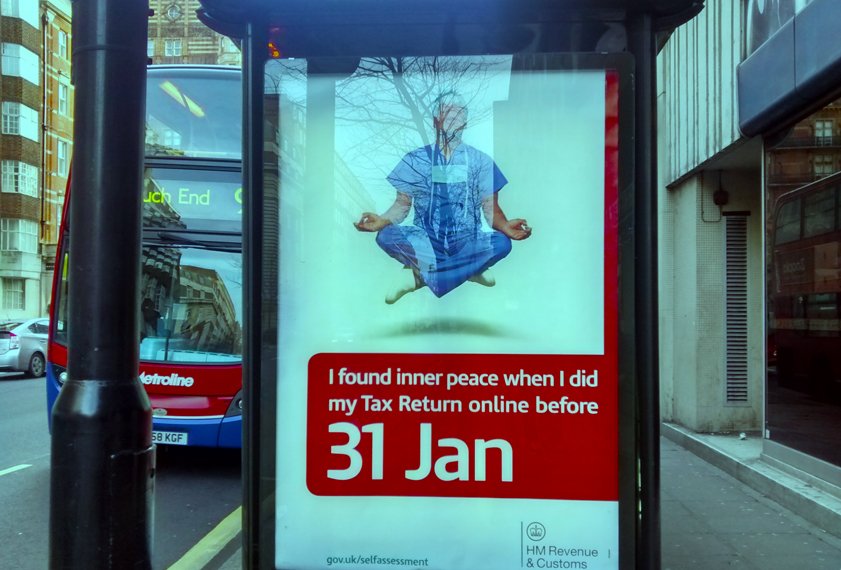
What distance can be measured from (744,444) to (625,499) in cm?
523

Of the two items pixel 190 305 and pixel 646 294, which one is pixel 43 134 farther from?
pixel 646 294

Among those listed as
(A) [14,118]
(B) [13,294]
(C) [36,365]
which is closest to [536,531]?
→ (C) [36,365]

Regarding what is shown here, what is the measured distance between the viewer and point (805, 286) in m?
6.02

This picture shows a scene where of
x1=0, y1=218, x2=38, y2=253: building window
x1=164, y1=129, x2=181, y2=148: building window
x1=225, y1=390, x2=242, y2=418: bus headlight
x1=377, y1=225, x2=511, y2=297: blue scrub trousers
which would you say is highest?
x1=0, y1=218, x2=38, y2=253: building window

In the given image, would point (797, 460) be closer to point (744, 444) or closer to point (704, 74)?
point (744, 444)

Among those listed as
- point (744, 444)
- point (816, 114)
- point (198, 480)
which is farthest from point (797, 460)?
point (198, 480)

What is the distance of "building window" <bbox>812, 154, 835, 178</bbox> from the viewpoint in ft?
18.7

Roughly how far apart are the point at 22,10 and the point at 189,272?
128 feet

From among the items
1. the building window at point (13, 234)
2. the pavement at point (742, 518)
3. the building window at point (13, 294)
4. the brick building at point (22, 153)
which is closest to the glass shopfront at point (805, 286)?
the pavement at point (742, 518)

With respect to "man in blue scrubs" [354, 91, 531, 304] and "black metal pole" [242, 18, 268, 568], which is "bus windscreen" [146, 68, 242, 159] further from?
"man in blue scrubs" [354, 91, 531, 304]

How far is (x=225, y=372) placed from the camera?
701 centimetres

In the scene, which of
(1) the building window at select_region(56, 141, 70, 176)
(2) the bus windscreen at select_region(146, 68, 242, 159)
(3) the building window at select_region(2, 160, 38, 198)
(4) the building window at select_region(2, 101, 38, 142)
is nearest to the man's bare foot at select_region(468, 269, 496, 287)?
(2) the bus windscreen at select_region(146, 68, 242, 159)

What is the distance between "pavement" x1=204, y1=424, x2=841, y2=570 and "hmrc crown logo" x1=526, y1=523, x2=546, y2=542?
5.73ft

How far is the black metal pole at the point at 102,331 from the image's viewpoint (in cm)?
222
